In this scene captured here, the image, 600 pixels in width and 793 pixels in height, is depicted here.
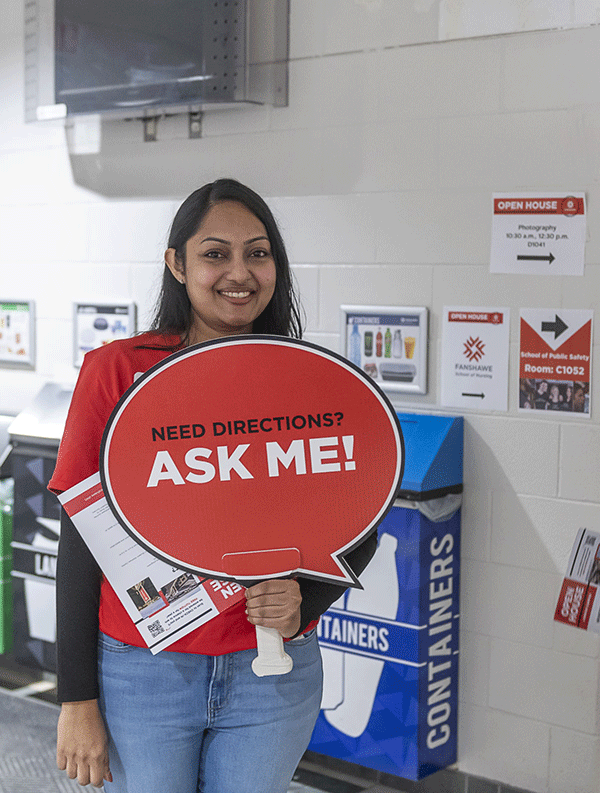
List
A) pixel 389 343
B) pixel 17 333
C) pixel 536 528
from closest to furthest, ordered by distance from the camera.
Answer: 1. pixel 536 528
2. pixel 389 343
3. pixel 17 333

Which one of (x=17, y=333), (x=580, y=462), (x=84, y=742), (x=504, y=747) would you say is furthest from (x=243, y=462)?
(x=17, y=333)

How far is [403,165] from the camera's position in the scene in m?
2.77

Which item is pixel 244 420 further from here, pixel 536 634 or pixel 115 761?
pixel 536 634

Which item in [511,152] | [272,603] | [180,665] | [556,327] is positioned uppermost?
[511,152]

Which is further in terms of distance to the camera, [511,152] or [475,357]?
[475,357]

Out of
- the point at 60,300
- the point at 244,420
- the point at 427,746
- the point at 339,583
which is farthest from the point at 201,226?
the point at 60,300

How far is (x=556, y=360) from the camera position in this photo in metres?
2.55

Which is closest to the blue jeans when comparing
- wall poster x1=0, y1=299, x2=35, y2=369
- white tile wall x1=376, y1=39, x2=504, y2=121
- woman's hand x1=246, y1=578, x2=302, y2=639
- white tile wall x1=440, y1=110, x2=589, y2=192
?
woman's hand x1=246, y1=578, x2=302, y2=639

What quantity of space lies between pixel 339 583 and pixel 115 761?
16.0 inches

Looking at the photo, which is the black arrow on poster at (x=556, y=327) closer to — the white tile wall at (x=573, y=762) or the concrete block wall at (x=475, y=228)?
the concrete block wall at (x=475, y=228)

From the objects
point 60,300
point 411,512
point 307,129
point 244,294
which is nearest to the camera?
point 244,294

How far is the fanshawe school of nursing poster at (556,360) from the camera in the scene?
2508 millimetres

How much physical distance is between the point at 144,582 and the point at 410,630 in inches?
57.7

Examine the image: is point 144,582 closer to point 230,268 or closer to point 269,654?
point 269,654
